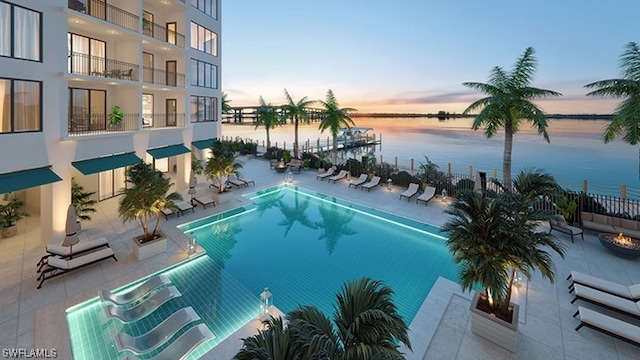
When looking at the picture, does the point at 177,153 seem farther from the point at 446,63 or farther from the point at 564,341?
the point at 446,63

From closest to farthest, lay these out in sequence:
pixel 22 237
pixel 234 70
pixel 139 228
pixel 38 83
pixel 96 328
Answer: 1. pixel 96 328
2. pixel 38 83
3. pixel 22 237
4. pixel 139 228
5. pixel 234 70

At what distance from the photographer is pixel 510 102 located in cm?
1558

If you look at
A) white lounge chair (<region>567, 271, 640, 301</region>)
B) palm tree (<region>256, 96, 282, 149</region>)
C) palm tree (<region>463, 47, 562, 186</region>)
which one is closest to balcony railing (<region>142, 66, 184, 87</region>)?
palm tree (<region>256, 96, 282, 149</region>)

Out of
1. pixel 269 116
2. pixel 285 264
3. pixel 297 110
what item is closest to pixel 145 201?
pixel 285 264

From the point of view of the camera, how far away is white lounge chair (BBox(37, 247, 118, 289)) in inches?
334

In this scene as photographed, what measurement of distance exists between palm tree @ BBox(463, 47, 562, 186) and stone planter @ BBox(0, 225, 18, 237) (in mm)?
21460

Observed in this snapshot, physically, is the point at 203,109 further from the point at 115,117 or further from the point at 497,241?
the point at 497,241

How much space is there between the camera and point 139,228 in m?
12.7

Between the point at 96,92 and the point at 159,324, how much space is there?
13.8m

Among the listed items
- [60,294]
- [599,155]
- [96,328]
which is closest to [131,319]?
[96,328]

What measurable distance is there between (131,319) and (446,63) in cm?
4075

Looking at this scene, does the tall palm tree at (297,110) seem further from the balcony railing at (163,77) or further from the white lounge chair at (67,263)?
the white lounge chair at (67,263)

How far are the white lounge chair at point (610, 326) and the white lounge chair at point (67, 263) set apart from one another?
1309 centimetres
